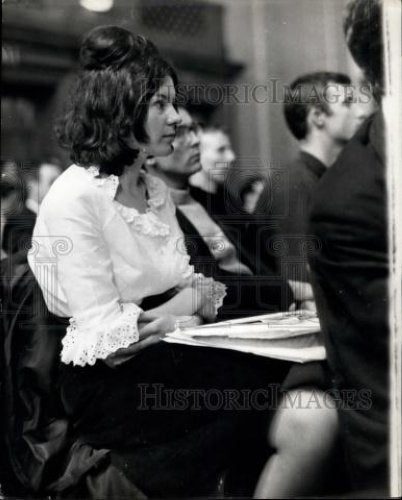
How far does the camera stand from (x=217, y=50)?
7.92ft

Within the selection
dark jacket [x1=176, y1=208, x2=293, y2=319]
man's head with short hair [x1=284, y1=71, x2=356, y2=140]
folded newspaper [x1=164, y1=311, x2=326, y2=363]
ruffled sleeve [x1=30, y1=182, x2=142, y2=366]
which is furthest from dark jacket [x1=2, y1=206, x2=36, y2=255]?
man's head with short hair [x1=284, y1=71, x2=356, y2=140]

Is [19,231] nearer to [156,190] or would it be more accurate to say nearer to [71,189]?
[71,189]

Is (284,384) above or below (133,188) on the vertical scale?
below

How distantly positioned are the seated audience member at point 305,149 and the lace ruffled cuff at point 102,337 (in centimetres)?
56

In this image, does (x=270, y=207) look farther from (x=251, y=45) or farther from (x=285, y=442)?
(x=285, y=442)

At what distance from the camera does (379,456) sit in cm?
227

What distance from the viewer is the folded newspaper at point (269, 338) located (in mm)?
2293

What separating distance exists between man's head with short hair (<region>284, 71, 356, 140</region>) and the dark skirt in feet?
2.84

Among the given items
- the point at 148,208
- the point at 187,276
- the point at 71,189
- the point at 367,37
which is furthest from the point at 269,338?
the point at 367,37

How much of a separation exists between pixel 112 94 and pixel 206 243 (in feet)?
2.11

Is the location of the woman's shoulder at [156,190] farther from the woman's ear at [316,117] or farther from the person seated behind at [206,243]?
the woman's ear at [316,117]

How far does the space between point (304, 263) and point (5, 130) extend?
1.26m

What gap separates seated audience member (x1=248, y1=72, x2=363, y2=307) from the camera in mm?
2373

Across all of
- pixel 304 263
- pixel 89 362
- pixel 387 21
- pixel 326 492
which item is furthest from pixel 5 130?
pixel 326 492
